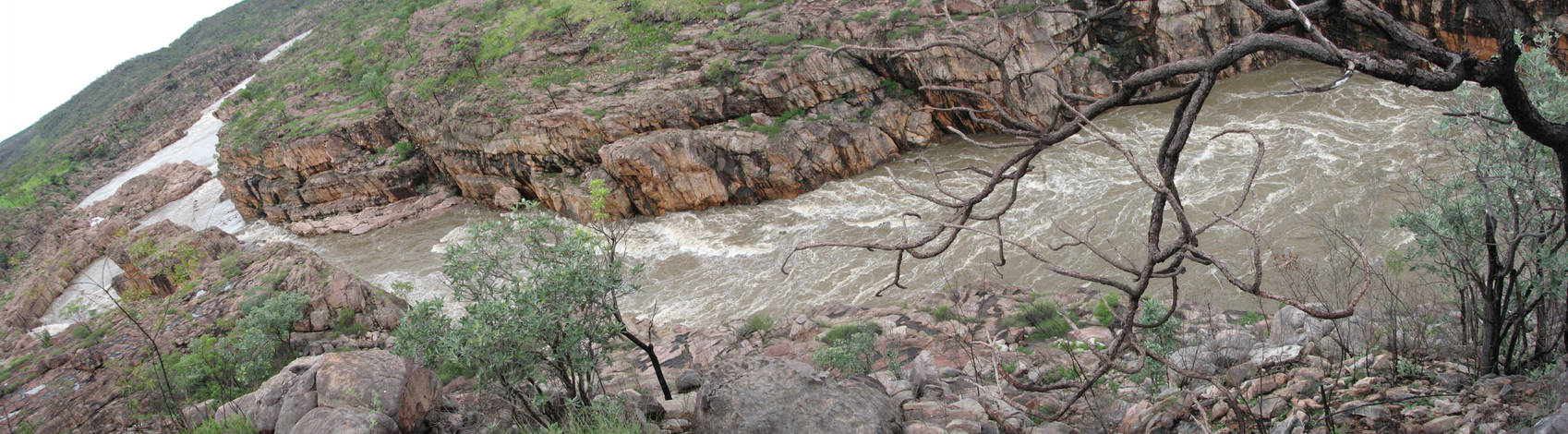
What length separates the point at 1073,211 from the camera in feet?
37.8

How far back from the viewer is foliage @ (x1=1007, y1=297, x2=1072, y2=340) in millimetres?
7273

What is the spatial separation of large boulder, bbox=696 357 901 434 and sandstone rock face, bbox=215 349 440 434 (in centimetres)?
181

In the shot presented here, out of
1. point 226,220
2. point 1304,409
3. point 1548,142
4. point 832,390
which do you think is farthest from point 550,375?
point 226,220

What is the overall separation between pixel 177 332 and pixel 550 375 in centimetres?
727

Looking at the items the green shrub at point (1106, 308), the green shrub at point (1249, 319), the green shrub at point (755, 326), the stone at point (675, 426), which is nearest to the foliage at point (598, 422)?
the stone at point (675, 426)

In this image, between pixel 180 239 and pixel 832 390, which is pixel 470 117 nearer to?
pixel 180 239

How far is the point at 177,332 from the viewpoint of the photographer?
8.61 meters

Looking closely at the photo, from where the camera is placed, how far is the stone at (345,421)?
3.91 metres

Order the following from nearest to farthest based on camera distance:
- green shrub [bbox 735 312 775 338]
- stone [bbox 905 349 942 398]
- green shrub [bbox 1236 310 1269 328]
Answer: stone [bbox 905 349 942 398], green shrub [bbox 1236 310 1269 328], green shrub [bbox 735 312 775 338]

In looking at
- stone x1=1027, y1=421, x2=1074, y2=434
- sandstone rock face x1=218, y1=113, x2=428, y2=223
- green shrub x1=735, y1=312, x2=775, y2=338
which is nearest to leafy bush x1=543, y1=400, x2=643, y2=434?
stone x1=1027, y1=421, x2=1074, y2=434

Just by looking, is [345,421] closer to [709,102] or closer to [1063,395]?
[1063,395]

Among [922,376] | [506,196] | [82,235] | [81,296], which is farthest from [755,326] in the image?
[82,235]

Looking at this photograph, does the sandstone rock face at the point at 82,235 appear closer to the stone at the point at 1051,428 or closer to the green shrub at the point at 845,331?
the green shrub at the point at 845,331

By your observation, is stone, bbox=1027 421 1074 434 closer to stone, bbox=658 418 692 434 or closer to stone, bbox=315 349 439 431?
stone, bbox=658 418 692 434
